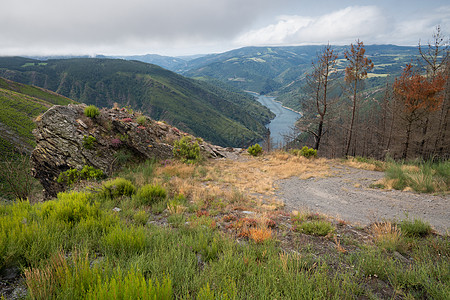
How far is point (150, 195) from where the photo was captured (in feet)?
20.7

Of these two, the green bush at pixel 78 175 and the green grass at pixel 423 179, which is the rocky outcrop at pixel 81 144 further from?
the green grass at pixel 423 179

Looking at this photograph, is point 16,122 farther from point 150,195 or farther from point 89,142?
point 150,195

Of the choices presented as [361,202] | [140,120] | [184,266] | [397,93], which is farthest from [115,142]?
[397,93]

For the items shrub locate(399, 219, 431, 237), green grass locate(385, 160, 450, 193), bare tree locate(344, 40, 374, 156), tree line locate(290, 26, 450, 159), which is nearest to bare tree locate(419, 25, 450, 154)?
tree line locate(290, 26, 450, 159)

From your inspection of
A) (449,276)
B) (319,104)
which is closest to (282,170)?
(319,104)

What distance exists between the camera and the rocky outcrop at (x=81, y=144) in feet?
32.8

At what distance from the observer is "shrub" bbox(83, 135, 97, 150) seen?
10266 mm

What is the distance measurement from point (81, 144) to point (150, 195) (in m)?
6.68

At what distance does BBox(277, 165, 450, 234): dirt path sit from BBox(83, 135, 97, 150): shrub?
32.2 feet

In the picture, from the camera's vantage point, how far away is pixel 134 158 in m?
11.9

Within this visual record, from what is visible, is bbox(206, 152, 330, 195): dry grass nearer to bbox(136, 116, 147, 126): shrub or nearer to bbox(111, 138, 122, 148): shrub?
bbox(111, 138, 122, 148): shrub

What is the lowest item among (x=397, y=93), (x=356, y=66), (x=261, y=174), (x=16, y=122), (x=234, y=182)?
(x=16, y=122)

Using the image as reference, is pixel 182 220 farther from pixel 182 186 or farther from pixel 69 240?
pixel 182 186

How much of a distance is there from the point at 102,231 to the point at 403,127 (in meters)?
22.7
